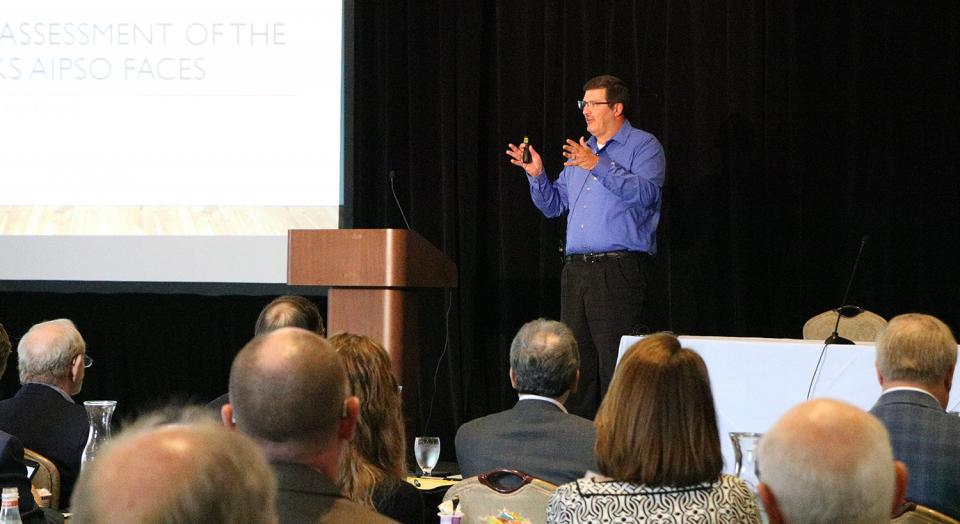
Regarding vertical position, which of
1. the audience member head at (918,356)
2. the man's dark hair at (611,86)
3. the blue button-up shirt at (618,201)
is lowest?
the audience member head at (918,356)

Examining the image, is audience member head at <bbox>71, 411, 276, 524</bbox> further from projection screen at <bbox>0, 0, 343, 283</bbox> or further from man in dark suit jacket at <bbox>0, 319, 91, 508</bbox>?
projection screen at <bbox>0, 0, 343, 283</bbox>

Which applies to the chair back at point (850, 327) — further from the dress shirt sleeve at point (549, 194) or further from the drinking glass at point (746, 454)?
the drinking glass at point (746, 454)

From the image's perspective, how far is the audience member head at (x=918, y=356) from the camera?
107 inches

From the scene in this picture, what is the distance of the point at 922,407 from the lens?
264cm

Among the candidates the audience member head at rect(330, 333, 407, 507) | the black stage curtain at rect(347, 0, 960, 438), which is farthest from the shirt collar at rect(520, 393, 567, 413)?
the black stage curtain at rect(347, 0, 960, 438)

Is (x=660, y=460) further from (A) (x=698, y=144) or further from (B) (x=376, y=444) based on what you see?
(A) (x=698, y=144)

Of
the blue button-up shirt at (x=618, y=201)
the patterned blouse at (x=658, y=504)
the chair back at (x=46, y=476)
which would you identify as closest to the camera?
the patterned blouse at (x=658, y=504)

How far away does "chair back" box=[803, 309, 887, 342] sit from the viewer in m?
4.98

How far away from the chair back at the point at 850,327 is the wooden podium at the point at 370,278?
6.12ft

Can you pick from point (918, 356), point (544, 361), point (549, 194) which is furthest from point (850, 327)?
Result: point (544, 361)

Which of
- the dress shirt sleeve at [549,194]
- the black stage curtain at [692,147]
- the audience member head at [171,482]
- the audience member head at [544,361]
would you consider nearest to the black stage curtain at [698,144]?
the black stage curtain at [692,147]

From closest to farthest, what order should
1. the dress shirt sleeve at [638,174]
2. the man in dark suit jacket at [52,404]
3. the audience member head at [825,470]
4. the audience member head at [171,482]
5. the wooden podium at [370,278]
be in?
the audience member head at [171,482] < the audience member head at [825,470] < the man in dark suit jacket at [52,404] < the wooden podium at [370,278] < the dress shirt sleeve at [638,174]

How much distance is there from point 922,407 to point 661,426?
1.02 m

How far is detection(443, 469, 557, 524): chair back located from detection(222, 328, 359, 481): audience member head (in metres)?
0.90
